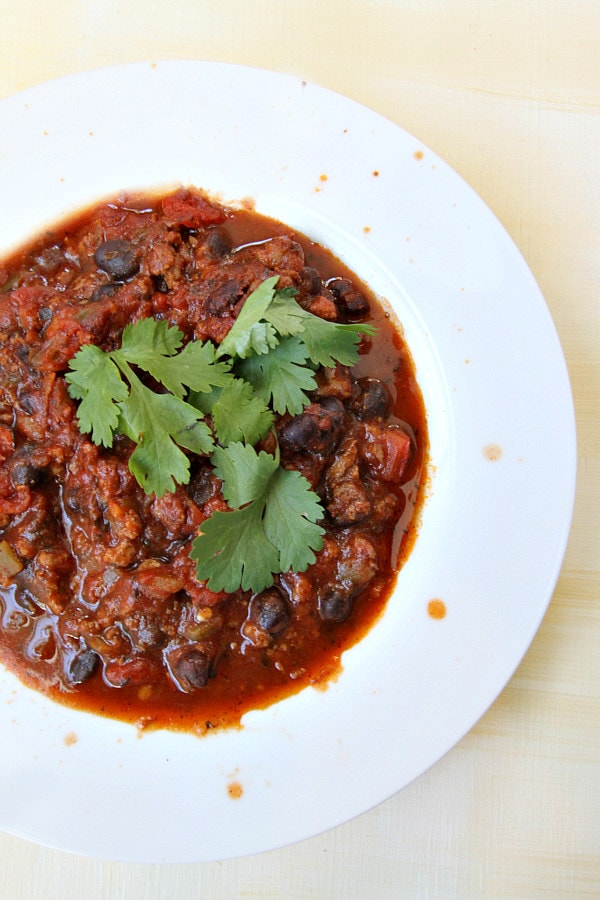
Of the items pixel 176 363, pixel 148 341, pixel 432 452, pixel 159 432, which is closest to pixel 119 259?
pixel 148 341

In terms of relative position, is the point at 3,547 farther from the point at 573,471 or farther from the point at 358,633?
the point at 573,471

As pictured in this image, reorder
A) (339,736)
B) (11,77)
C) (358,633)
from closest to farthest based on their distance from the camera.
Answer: (339,736) → (358,633) → (11,77)

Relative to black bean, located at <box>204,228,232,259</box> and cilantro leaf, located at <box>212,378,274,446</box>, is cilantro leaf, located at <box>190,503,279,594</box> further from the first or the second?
black bean, located at <box>204,228,232,259</box>

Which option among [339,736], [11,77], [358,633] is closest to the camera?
[339,736]

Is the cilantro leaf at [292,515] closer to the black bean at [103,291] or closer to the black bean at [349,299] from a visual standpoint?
the black bean at [349,299]

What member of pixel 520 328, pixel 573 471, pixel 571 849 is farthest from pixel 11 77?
pixel 571 849

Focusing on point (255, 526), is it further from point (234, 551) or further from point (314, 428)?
point (314, 428)
